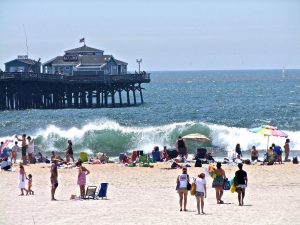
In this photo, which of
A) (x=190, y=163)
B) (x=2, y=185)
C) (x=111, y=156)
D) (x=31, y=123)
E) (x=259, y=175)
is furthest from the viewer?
(x=31, y=123)

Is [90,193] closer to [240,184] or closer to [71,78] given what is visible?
[240,184]

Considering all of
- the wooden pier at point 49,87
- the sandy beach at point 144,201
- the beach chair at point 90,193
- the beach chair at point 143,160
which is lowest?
the sandy beach at point 144,201

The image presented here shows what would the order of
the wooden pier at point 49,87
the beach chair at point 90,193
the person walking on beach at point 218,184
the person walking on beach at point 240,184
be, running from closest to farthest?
the person walking on beach at point 240,184 < the person walking on beach at point 218,184 < the beach chair at point 90,193 < the wooden pier at point 49,87

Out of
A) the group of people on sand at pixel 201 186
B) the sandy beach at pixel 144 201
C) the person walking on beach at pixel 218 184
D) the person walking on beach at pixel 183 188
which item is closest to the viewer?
the sandy beach at pixel 144 201

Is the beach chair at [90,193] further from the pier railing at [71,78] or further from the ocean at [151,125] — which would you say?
the pier railing at [71,78]

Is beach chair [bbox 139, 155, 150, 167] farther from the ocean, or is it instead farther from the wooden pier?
the wooden pier

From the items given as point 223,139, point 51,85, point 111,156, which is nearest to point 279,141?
point 223,139

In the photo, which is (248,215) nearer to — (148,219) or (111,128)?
(148,219)

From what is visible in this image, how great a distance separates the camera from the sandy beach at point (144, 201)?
707 inches

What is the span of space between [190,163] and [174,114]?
39.4 m

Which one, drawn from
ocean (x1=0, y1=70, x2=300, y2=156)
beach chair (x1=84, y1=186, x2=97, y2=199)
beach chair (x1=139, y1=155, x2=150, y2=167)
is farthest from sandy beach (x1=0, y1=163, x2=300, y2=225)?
ocean (x1=0, y1=70, x2=300, y2=156)

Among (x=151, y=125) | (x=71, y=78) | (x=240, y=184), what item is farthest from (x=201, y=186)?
(x=71, y=78)

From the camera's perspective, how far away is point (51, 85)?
64.1m

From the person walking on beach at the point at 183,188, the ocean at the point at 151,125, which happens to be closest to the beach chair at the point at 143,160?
the ocean at the point at 151,125
